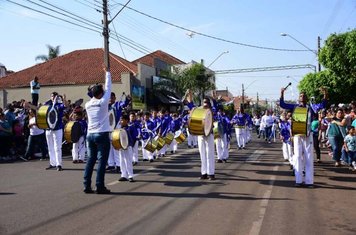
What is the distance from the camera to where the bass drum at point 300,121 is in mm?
9883

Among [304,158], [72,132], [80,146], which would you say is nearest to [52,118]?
[72,132]

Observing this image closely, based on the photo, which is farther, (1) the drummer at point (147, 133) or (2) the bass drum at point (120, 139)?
(1) the drummer at point (147, 133)

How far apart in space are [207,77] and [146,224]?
43.7 meters

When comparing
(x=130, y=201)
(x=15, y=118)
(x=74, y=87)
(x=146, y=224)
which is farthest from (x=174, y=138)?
(x=74, y=87)

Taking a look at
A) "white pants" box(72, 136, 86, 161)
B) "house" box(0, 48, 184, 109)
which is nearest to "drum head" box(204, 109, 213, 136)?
"white pants" box(72, 136, 86, 161)

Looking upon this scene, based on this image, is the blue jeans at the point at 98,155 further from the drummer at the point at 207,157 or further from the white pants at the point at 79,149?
the white pants at the point at 79,149

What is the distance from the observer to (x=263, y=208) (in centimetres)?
765

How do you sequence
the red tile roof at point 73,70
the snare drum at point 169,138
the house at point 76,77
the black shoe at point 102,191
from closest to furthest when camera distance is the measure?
the black shoe at point 102,191, the snare drum at point 169,138, the house at point 76,77, the red tile roof at point 73,70

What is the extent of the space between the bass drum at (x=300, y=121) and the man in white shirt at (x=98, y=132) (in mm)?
4063

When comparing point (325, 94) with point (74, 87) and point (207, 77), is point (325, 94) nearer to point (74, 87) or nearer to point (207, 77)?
point (74, 87)

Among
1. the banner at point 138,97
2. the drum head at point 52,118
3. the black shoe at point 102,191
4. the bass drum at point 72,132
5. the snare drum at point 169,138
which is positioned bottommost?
the black shoe at point 102,191

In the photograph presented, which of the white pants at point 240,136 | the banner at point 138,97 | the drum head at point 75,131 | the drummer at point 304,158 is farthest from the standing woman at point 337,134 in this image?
the banner at point 138,97

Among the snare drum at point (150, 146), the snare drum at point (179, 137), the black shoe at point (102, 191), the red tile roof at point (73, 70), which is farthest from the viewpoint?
the red tile roof at point (73, 70)

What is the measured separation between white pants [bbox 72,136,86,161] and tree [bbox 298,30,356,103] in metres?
12.7
